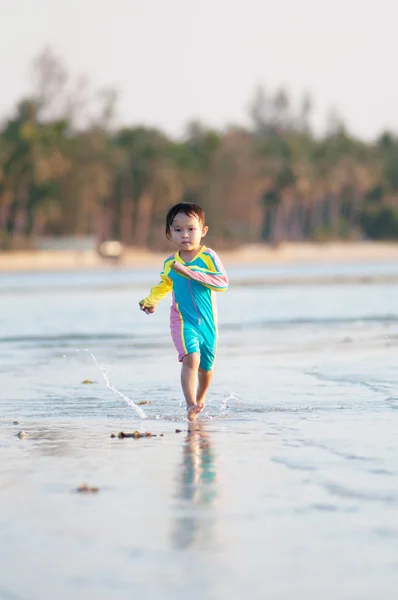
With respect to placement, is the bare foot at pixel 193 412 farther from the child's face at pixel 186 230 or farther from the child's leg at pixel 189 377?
the child's face at pixel 186 230

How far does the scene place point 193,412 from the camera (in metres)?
9.16

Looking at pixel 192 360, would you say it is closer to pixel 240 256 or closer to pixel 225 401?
pixel 225 401

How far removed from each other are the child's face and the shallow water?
1.18 metres

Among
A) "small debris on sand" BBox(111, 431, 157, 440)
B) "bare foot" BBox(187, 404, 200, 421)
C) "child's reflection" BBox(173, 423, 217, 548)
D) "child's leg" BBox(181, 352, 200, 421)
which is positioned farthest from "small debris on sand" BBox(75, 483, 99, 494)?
"child's leg" BBox(181, 352, 200, 421)

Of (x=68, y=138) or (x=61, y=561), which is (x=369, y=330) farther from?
(x=68, y=138)

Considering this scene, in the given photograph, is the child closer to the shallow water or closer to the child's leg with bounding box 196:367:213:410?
the child's leg with bounding box 196:367:213:410

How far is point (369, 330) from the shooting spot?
19.4 m

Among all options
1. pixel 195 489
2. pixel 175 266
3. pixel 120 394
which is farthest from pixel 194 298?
pixel 195 489

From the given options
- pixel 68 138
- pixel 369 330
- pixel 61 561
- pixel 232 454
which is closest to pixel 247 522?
pixel 61 561

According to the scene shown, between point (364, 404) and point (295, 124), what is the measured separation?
14075 centimetres

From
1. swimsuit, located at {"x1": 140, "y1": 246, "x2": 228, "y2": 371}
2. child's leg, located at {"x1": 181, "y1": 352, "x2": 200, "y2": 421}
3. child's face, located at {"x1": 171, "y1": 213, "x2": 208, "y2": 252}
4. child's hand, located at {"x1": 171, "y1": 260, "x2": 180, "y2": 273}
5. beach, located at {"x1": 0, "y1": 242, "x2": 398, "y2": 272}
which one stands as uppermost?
child's face, located at {"x1": 171, "y1": 213, "x2": 208, "y2": 252}

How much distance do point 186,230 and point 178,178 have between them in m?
93.0

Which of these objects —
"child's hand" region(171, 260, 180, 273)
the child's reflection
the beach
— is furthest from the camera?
the beach

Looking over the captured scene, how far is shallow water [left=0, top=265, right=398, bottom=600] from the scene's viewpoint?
4801 mm
